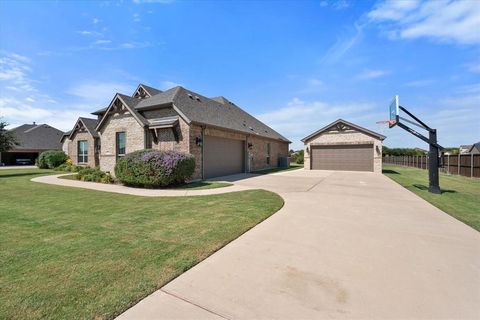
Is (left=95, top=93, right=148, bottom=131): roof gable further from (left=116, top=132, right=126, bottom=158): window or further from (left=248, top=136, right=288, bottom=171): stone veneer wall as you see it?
(left=248, top=136, right=288, bottom=171): stone veneer wall

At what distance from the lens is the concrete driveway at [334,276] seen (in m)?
2.41

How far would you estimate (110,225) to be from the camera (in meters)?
5.18

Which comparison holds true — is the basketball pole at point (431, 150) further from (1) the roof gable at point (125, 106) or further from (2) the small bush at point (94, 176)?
(2) the small bush at point (94, 176)

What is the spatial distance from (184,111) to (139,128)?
3287 mm

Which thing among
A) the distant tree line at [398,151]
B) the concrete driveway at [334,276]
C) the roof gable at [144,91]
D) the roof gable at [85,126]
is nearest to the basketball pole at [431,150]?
the concrete driveway at [334,276]

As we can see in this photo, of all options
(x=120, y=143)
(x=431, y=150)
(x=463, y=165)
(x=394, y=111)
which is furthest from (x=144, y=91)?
(x=463, y=165)

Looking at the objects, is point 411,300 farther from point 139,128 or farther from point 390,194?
point 139,128

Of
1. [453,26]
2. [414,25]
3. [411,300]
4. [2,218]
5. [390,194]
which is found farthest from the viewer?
[390,194]

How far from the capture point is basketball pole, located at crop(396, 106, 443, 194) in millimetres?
9664

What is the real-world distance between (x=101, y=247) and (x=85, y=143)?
2324 cm

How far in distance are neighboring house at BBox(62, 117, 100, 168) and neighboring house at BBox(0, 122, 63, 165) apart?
16.7 m

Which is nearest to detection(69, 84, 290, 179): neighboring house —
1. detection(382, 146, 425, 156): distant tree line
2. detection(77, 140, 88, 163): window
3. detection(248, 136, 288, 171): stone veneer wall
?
detection(248, 136, 288, 171): stone veneer wall

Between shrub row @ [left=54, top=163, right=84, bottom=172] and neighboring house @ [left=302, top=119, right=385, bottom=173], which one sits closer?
neighboring house @ [left=302, top=119, right=385, bottom=173]

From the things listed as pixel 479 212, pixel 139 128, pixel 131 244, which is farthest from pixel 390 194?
pixel 139 128
